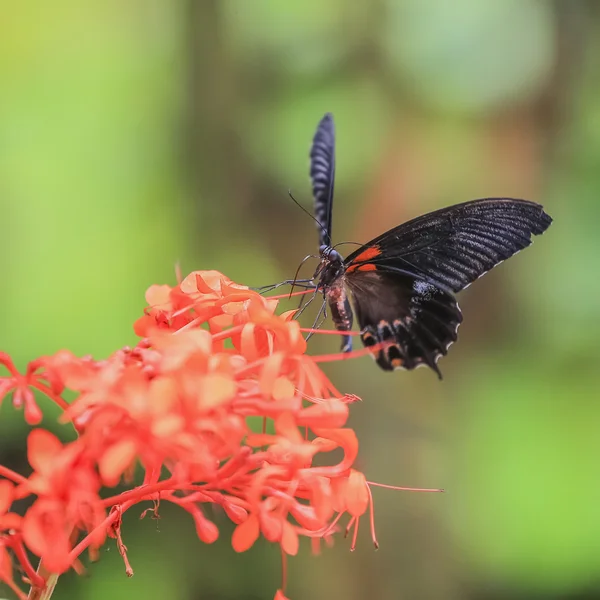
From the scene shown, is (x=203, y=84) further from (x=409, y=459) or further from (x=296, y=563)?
(x=296, y=563)

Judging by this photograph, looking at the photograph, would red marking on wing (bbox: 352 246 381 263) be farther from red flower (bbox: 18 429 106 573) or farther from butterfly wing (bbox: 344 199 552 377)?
red flower (bbox: 18 429 106 573)

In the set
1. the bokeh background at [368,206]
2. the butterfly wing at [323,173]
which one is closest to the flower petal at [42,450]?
the butterfly wing at [323,173]

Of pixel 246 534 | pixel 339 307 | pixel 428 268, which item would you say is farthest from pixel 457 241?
pixel 246 534

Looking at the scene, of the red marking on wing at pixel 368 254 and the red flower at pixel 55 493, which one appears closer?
the red flower at pixel 55 493

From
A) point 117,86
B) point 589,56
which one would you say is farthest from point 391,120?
point 117,86

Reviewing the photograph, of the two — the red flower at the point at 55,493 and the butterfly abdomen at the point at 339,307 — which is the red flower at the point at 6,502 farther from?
the butterfly abdomen at the point at 339,307

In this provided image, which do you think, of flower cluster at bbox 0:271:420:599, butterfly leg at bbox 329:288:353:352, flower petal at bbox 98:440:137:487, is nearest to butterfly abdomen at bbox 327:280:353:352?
butterfly leg at bbox 329:288:353:352
